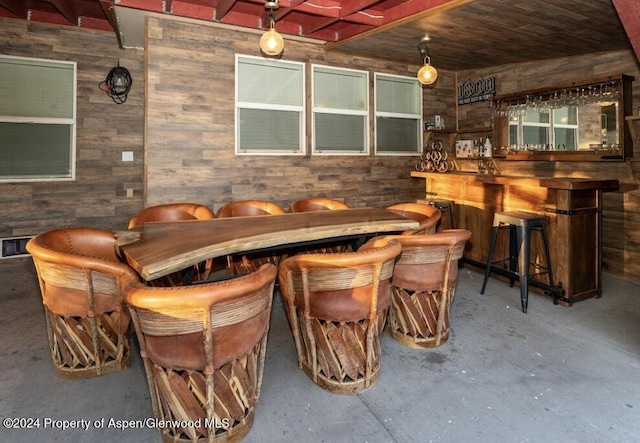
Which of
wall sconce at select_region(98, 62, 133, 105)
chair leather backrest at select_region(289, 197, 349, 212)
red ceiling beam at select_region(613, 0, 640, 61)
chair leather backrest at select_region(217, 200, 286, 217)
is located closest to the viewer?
red ceiling beam at select_region(613, 0, 640, 61)

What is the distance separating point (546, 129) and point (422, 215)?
277 centimetres

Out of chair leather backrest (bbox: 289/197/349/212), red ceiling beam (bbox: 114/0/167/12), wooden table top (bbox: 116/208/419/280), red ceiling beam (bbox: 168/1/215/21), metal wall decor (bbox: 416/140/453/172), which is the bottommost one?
wooden table top (bbox: 116/208/419/280)

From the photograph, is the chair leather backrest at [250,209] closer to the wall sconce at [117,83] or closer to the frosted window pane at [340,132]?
the frosted window pane at [340,132]

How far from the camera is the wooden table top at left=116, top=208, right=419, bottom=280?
1.96 meters

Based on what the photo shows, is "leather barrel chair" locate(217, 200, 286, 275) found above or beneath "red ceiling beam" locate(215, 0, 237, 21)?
beneath

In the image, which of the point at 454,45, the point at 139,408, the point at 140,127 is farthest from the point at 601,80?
the point at 140,127

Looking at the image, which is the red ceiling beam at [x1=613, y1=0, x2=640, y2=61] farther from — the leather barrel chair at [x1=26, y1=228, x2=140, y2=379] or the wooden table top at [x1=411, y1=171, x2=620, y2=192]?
the leather barrel chair at [x1=26, y1=228, x2=140, y2=379]

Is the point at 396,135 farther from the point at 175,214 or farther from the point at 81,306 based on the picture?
the point at 81,306

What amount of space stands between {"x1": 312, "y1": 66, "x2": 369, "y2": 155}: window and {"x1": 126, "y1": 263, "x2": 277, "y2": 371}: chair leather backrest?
3824 millimetres

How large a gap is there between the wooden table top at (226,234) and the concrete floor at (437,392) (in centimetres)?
81

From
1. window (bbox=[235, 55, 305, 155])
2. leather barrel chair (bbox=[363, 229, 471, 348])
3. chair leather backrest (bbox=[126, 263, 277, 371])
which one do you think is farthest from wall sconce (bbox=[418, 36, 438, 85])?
chair leather backrest (bbox=[126, 263, 277, 371])

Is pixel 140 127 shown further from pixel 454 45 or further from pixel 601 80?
pixel 601 80

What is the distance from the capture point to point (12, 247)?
4824mm

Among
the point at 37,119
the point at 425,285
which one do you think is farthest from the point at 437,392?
the point at 37,119
